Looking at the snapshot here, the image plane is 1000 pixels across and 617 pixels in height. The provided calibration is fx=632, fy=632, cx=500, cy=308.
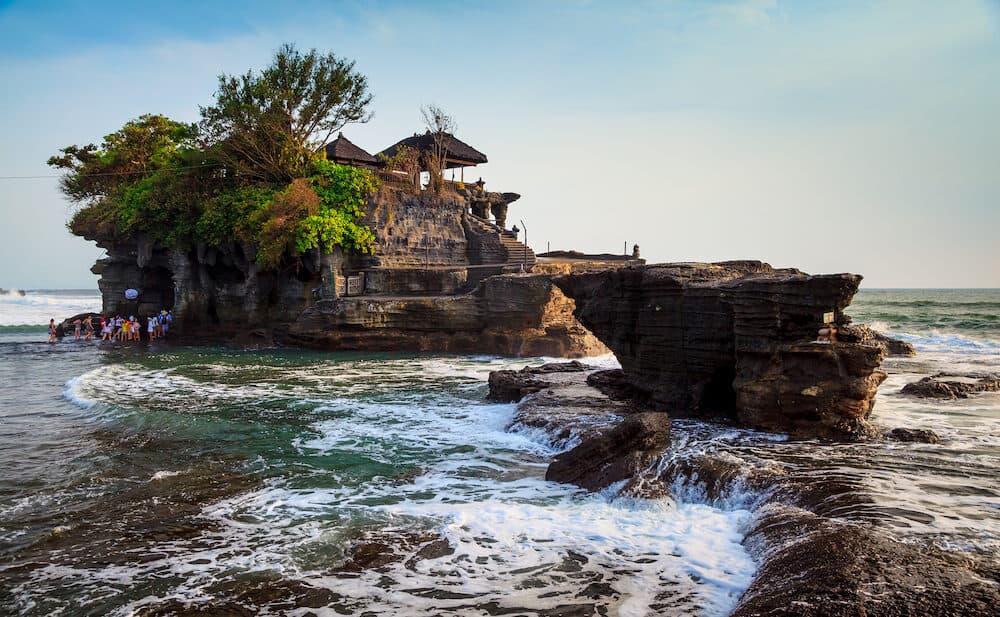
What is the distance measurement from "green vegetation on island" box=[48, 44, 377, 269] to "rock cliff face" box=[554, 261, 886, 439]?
17207 mm

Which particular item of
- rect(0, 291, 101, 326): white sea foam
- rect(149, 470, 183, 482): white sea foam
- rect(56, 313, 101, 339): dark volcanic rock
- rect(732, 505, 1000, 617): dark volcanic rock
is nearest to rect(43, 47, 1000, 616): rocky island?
rect(732, 505, 1000, 617): dark volcanic rock

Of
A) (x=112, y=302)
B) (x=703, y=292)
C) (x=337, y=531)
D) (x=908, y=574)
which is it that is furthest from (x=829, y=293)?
(x=112, y=302)

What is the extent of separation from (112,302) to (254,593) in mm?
34547

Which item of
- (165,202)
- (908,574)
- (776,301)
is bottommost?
(908,574)

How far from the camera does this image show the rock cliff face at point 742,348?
8953 millimetres

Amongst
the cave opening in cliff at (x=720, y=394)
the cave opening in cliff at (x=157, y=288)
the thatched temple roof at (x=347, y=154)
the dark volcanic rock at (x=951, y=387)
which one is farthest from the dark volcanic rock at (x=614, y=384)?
the cave opening in cliff at (x=157, y=288)

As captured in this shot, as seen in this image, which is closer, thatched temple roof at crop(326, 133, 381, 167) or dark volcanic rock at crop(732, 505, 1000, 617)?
dark volcanic rock at crop(732, 505, 1000, 617)

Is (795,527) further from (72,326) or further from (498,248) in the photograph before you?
(72,326)

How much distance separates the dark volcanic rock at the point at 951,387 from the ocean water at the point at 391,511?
0.36 metres

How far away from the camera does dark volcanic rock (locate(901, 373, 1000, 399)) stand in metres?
12.5

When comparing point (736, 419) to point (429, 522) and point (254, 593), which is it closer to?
point (429, 522)

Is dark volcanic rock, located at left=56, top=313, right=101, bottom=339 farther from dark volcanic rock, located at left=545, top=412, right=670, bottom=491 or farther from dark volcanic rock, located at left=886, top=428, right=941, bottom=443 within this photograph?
dark volcanic rock, located at left=886, top=428, right=941, bottom=443

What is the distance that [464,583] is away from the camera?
208 inches

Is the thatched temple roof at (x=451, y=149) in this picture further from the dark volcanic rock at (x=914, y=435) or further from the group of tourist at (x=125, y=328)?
the dark volcanic rock at (x=914, y=435)
